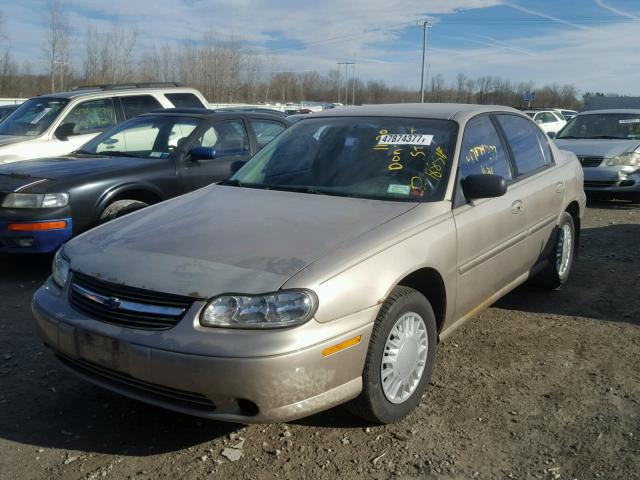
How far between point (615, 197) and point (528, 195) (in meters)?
6.98

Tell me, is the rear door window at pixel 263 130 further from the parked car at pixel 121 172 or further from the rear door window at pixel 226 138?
the rear door window at pixel 226 138

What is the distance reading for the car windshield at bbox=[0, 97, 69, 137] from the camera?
8625 millimetres

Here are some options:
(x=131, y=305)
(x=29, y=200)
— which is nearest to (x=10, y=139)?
(x=29, y=200)

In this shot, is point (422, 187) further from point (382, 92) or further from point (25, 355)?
point (382, 92)

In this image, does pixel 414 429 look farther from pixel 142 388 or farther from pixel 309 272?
pixel 142 388

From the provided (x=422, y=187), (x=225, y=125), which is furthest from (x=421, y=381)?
(x=225, y=125)

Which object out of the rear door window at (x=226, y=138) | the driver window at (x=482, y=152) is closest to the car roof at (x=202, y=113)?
the rear door window at (x=226, y=138)

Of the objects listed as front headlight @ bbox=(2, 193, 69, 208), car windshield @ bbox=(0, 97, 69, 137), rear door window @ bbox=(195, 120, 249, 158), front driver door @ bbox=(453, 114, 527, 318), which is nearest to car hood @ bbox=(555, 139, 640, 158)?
rear door window @ bbox=(195, 120, 249, 158)

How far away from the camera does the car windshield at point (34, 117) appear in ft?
28.3

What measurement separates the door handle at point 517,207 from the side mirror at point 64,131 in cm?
672

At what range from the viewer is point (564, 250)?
17.5 feet

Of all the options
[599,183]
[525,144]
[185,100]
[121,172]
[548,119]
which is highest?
[548,119]

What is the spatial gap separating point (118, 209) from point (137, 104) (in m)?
3.97

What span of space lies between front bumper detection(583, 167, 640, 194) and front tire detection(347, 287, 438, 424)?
787 centimetres
